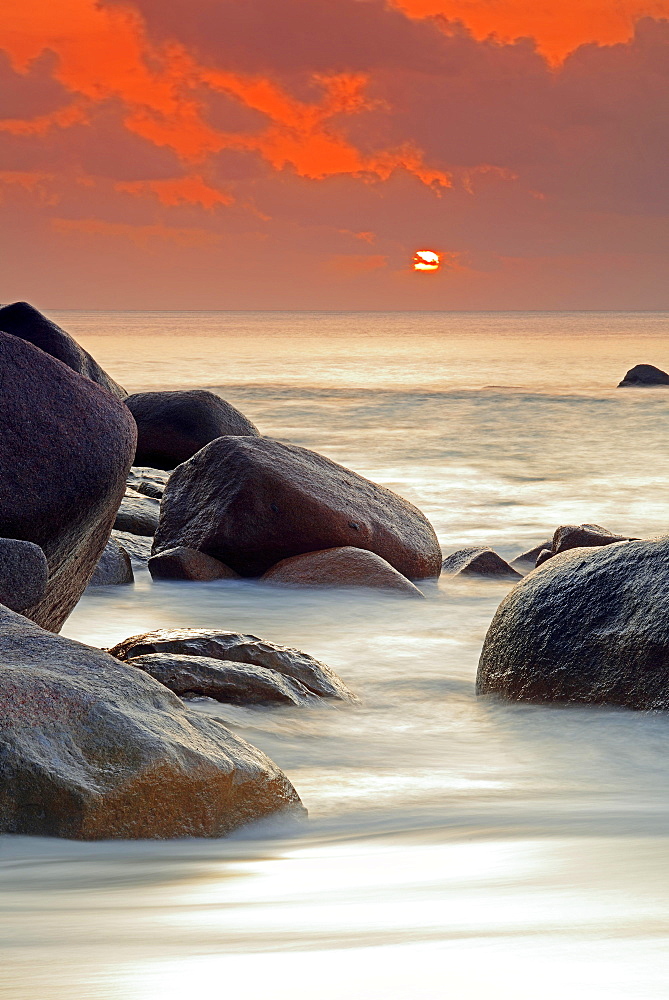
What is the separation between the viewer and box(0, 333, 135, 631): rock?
393 cm

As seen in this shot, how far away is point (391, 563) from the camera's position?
708cm

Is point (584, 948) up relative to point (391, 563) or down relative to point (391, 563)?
up

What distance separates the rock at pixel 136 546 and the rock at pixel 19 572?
10.9ft

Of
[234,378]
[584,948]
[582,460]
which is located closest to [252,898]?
[584,948]

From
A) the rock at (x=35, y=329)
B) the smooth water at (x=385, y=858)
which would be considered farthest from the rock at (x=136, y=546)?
the rock at (x=35, y=329)

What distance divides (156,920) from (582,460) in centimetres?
1396

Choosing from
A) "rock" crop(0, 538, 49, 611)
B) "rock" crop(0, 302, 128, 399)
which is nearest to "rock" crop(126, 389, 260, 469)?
"rock" crop(0, 302, 128, 399)

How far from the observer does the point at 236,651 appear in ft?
13.5

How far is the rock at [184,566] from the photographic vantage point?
6.75m

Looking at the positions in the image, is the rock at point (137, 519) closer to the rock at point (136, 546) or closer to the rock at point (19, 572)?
the rock at point (136, 546)

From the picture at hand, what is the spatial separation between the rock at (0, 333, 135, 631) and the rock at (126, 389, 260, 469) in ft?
24.2

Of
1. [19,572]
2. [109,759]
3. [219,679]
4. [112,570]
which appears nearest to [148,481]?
[112,570]

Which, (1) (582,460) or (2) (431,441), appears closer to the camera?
(1) (582,460)

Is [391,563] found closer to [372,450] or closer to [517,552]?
[517,552]
